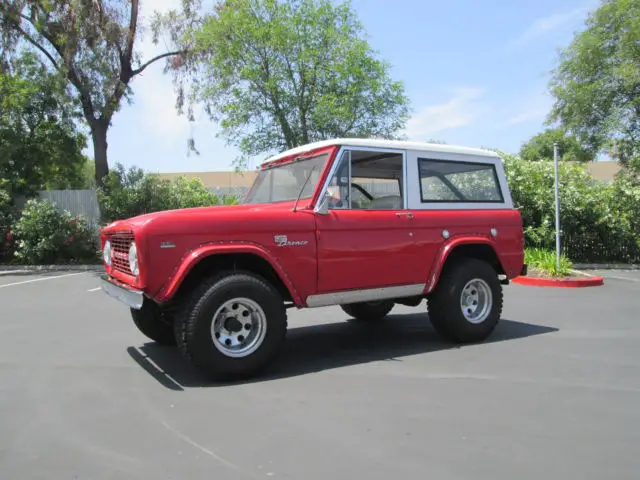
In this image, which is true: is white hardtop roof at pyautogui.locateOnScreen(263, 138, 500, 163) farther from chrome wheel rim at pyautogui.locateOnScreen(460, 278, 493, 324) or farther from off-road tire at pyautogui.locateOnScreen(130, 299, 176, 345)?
off-road tire at pyautogui.locateOnScreen(130, 299, 176, 345)

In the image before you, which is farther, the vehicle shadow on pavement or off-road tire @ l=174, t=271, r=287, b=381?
the vehicle shadow on pavement

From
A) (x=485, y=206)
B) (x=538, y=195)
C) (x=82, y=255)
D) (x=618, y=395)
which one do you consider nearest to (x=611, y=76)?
(x=538, y=195)

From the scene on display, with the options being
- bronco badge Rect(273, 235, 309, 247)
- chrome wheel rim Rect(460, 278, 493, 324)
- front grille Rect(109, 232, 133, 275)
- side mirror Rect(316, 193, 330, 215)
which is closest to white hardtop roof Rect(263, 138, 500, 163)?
side mirror Rect(316, 193, 330, 215)

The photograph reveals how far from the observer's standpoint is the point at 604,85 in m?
17.9

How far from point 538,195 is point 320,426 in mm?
12793

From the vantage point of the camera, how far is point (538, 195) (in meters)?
14.2

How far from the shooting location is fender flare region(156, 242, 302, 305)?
3954 mm

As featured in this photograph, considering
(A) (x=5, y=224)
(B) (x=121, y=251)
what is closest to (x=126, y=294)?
(B) (x=121, y=251)

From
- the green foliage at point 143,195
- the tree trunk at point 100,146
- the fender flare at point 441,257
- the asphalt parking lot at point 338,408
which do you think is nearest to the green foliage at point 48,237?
the green foliage at point 143,195

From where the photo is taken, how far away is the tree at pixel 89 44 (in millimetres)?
16938

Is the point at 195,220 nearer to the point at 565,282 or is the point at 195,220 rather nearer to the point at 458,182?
the point at 458,182

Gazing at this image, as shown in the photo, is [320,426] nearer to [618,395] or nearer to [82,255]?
[618,395]

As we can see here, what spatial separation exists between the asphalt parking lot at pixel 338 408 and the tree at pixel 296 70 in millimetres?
12864

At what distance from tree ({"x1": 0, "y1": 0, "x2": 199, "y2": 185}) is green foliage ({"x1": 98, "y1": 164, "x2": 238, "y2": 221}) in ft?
4.97
